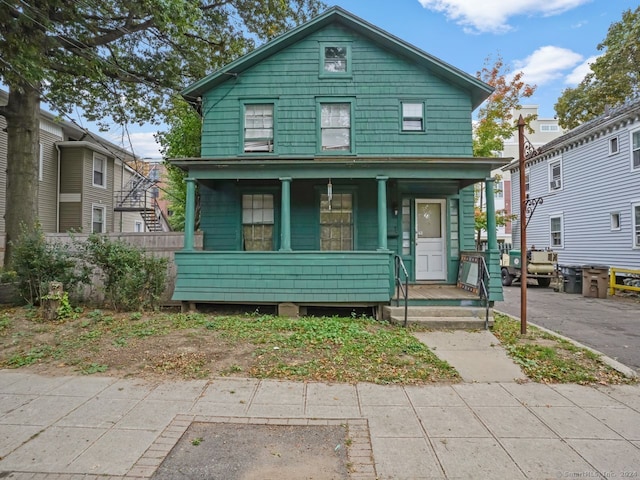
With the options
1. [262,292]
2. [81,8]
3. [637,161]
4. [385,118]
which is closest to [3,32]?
[81,8]

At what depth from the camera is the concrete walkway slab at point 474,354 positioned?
4.88 meters

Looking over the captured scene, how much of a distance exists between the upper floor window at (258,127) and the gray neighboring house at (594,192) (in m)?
11.1

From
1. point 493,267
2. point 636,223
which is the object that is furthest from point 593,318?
point 636,223

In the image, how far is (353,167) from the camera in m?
8.22

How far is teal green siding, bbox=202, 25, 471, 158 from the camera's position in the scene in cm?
948

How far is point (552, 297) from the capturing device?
511 inches

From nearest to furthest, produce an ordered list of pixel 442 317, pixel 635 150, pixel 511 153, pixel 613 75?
1. pixel 442 317
2. pixel 635 150
3. pixel 613 75
4. pixel 511 153

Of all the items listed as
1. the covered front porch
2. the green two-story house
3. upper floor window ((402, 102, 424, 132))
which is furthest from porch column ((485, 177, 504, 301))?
upper floor window ((402, 102, 424, 132))

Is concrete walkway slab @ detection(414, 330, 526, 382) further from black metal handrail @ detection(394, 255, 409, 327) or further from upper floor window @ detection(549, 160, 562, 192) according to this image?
upper floor window @ detection(549, 160, 562, 192)

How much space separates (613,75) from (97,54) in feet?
84.8

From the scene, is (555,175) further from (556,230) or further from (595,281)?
(595,281)

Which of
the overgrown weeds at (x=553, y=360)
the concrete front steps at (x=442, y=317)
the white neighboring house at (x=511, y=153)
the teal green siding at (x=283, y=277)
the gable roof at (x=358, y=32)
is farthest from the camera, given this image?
the white neighboring house at (x=511, y=153)

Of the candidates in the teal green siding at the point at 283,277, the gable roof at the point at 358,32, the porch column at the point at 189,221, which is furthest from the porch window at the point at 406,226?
the porch column at the point at 189,221

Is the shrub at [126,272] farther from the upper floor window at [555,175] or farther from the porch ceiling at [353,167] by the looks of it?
the upper floor window at [555,175]
